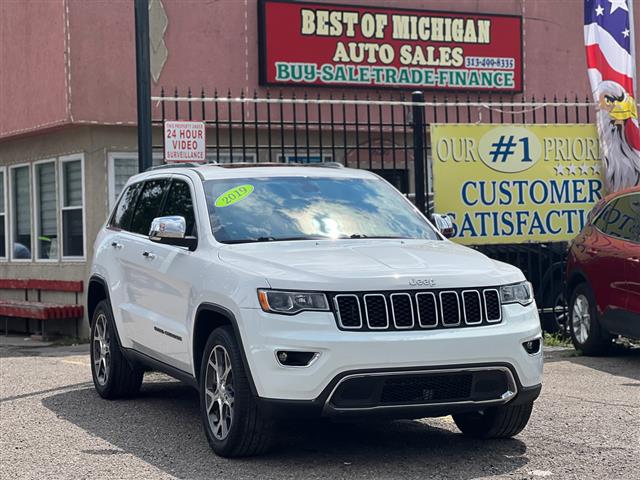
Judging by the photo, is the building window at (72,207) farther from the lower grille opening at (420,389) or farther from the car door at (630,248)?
the lower grille opening at (420,389)

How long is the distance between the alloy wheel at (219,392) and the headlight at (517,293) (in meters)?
1.70

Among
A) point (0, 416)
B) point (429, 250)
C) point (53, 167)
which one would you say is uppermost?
point (53, 167)

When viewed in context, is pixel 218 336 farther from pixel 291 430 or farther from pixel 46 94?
pixel 46 94

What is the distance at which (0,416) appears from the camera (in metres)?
8.88

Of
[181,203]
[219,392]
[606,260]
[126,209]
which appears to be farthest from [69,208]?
[219,392]

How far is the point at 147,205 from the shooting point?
9180 millimetres

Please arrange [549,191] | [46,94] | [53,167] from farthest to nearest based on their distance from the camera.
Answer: [53,167] → [46,94] → [549,191]

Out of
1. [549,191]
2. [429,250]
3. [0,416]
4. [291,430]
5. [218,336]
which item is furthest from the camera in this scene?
[549,191]

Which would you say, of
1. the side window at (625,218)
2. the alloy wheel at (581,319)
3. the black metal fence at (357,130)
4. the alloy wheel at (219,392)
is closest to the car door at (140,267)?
the alloy wheel at (219,392)

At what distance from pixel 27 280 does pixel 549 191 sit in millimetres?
8625

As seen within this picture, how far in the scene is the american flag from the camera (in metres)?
14.3

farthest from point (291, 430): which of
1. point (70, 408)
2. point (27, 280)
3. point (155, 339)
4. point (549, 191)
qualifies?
point (27, 280)

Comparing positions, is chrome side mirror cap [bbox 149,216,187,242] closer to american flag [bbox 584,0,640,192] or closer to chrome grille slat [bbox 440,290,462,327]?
chrome grille slat [bbox 440,290,462,327]

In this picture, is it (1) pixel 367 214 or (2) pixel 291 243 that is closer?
(2) pixel 291 243
